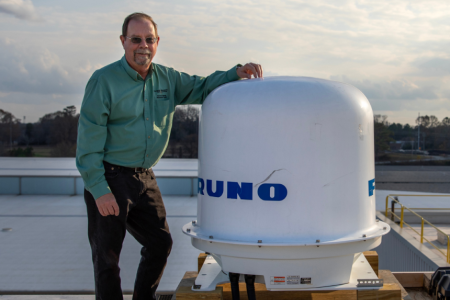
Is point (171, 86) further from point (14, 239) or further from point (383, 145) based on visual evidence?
point (383, 145)

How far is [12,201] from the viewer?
1289cm

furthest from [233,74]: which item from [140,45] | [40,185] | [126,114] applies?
[40,185]

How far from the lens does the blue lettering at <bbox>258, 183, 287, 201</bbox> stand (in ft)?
A: 6.87

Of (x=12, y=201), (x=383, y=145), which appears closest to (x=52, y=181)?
(x=12, y=201)

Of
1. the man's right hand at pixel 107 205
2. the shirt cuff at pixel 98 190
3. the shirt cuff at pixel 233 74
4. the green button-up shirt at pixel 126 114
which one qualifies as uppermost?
the shirt cuff at pixel 233 74

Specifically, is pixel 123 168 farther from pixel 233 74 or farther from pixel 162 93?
pixel 233 74

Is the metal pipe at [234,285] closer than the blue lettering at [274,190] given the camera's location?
No

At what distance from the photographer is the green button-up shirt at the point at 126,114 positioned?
2.40 m

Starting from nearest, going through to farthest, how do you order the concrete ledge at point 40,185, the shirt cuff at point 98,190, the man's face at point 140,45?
the shirt cuff at point 98,190 < the man's face at point 140,45 < the concrete ledge at point 40,185

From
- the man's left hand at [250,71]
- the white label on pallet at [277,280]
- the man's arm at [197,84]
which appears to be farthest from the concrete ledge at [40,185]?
the white label on pallet at [277,280]

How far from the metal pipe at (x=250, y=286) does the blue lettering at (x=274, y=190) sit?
20.0 inches

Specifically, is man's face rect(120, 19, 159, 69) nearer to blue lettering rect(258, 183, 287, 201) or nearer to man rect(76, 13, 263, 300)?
man rect(76, 13, 263, 300)

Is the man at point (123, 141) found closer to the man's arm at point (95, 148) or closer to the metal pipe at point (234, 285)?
the man's arm at point (95, 148)

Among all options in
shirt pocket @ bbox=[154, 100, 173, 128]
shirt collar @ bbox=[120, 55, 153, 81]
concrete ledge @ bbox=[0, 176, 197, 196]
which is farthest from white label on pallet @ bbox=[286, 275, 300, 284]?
concrete ledge @ bbox=[0, 176, 197, 196]
